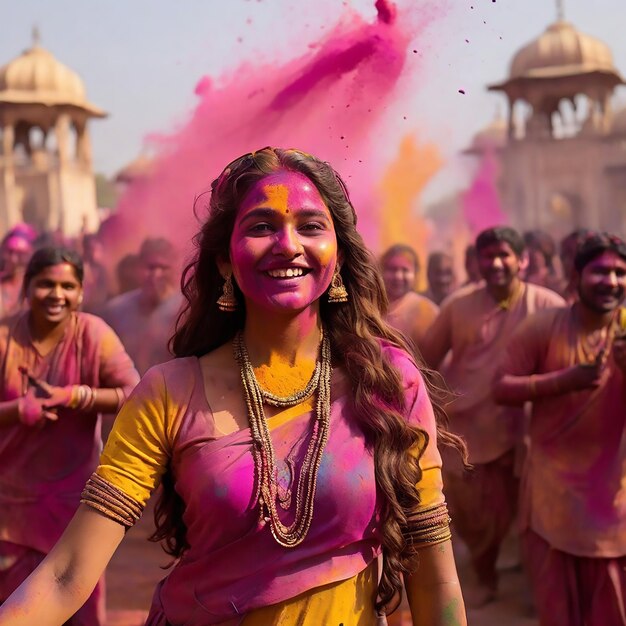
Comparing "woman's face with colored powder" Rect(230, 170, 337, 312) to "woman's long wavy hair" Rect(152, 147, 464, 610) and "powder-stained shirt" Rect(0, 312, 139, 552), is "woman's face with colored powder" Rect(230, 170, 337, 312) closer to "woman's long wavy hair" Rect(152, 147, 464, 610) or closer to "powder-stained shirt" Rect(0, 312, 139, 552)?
"woman's long wavy hair" Rect(152, 147, 464, 610)

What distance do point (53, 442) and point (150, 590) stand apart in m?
1.97

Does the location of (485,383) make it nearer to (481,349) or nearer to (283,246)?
(481,349)

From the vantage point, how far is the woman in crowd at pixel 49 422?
5.00 meters

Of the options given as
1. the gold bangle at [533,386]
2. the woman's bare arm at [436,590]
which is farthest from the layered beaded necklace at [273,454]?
the gold bangle at [533,386]

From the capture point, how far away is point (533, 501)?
5.11 meters

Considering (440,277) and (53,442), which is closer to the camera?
(53,442)

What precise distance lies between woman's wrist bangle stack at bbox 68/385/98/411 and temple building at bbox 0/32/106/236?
1563 cm

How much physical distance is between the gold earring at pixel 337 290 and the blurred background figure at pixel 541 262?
22.6ft

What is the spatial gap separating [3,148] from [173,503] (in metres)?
18.9

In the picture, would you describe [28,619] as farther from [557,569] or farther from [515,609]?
[515,609]

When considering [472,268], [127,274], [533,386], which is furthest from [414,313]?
[127,274]

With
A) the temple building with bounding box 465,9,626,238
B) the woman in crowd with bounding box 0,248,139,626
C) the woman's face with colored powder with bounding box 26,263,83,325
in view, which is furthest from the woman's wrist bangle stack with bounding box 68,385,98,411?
the temple building with bounding box 465,9,626,238

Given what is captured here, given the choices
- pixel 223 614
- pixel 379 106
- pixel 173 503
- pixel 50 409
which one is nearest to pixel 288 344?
pixel 173 503

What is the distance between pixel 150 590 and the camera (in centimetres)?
675
